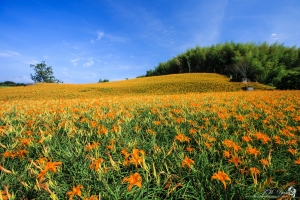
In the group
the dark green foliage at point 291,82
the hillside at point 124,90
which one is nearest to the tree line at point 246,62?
the dark green foliage at point 291,82

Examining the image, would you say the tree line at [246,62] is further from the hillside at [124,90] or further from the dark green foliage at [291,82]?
the hillside at [124,90]

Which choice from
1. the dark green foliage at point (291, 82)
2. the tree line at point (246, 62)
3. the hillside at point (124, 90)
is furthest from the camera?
the tree line at point (246, 62)

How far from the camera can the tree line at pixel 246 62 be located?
91.6ft

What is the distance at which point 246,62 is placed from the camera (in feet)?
91.5

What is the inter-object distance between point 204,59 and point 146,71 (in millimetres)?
27808

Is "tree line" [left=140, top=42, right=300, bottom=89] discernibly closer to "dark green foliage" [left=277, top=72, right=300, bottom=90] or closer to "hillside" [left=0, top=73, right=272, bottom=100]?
"dark green foliage" [left=277, top=72, right=300, bottom=90]

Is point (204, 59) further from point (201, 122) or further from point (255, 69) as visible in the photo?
point (201, 122)

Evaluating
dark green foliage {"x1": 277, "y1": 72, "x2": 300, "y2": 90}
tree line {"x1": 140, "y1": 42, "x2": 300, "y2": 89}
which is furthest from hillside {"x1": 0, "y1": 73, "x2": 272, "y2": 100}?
tree line {"x1": 140, "y1": 42, "x2": 300, "y2": 89}

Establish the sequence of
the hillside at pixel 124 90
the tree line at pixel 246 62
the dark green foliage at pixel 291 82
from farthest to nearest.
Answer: the tree line at pixel 246 62
the hillside at pixel 124 90
the dark green foliage at pixel 291 82

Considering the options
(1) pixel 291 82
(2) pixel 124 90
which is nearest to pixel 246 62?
(1) pixel 291 82

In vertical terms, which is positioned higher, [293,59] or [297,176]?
[293,59]

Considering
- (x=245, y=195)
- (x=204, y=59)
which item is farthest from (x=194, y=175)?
(x=204, y=59)

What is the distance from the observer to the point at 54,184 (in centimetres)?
131

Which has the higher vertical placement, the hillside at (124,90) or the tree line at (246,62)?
the tree line at (246,62)
